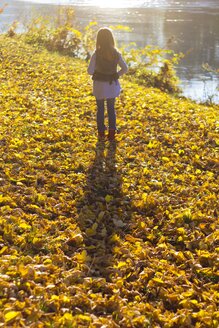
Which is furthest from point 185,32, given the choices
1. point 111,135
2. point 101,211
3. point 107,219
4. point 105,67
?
point 107,219

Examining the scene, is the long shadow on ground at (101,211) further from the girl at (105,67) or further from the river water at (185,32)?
the river water at (185,32)

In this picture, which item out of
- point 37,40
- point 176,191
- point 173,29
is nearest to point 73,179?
point 176,191

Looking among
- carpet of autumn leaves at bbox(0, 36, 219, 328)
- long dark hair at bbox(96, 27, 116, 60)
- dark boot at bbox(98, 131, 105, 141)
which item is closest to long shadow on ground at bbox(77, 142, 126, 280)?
carpet of autumn leaves at bbox(0, 36, 219, 328)

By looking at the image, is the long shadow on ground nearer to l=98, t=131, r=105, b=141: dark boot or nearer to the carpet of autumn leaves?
the carpet of autumn leaves

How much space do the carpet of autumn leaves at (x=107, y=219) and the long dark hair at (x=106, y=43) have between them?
1366 mm

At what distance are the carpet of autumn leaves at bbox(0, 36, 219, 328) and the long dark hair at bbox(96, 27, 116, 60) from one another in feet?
4.48

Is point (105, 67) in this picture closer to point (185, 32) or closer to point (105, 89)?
point (105, 89)

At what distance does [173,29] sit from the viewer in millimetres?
29703

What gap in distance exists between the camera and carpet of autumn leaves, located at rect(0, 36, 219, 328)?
3.40 m

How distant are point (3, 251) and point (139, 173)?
2.50 meters

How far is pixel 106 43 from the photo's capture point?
6.25 m

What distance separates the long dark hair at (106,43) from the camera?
6.20 m

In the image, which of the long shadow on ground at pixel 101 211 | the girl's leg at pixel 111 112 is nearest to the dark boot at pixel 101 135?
the girl's leg at pixel 111 112

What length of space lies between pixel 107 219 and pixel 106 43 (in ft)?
9.01
